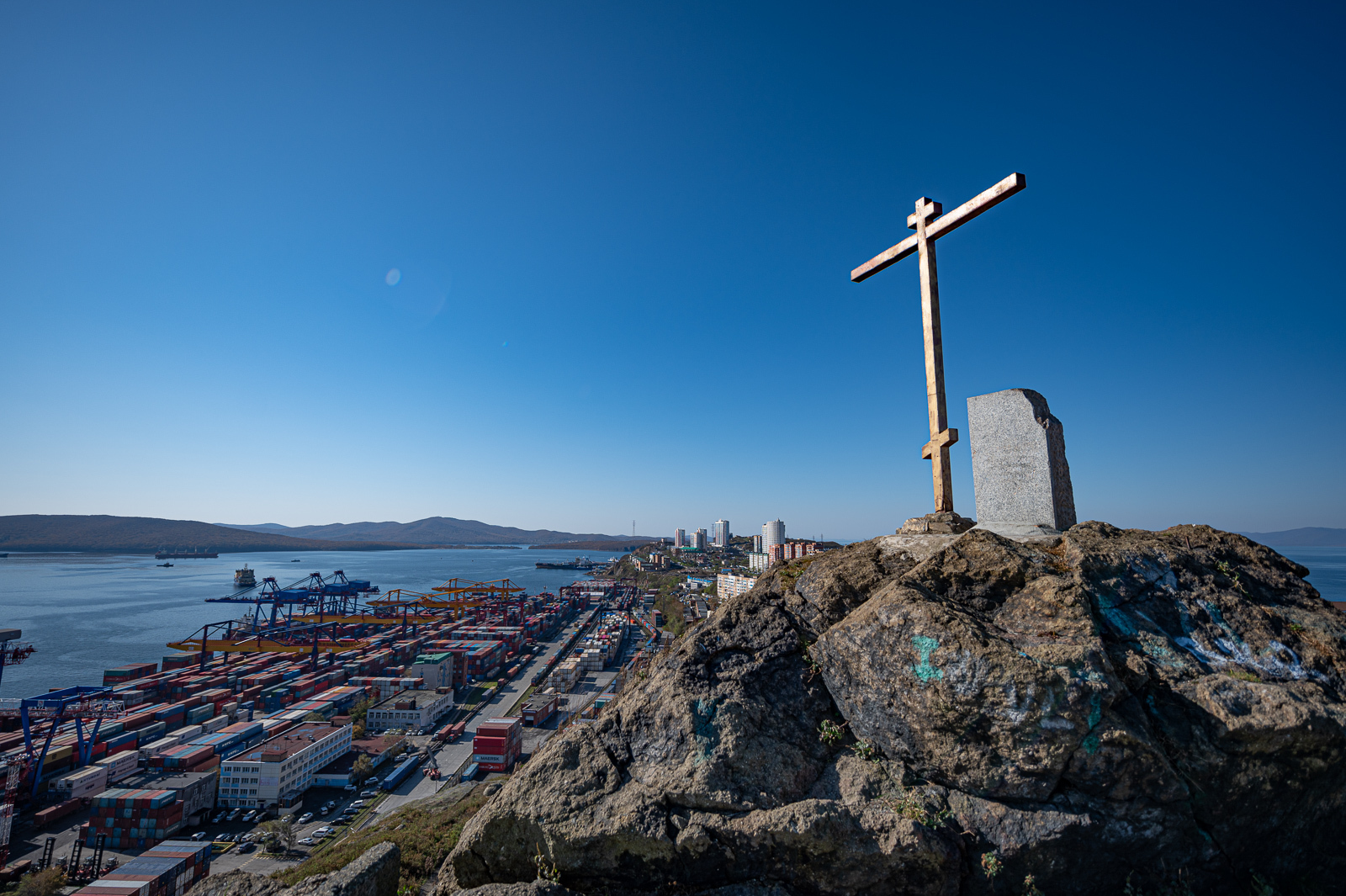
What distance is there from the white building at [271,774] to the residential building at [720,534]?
132757 millimetres

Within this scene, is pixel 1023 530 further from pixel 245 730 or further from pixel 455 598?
pixel 455 598

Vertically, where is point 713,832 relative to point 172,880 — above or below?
above

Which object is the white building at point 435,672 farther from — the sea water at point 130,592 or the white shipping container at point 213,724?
the sea water at point 130,592

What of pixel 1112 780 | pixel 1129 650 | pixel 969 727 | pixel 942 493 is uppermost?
pixel 942 493

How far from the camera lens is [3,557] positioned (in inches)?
5807

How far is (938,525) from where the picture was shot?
15.3 ft

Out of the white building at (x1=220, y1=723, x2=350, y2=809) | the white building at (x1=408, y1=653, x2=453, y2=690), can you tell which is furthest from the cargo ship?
the white building at (x1=220, y1=723, x2=350, y2=809)

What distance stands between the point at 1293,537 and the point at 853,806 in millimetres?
267491

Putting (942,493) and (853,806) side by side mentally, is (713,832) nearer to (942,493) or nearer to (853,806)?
(853,806)

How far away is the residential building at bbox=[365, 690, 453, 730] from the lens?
29.2 metres

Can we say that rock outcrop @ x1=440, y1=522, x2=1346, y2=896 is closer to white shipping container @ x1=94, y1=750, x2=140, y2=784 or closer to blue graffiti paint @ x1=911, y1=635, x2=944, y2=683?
blue graffiti paint @ x1=911, y1=635, x2=944, y2=683

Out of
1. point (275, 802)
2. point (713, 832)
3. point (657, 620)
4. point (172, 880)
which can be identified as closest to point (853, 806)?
point (713, 832)

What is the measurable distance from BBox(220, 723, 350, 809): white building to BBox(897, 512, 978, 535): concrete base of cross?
26093 millimetres

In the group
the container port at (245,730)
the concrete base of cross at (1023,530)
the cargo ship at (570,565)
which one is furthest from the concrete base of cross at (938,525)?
the cargo ship at (570,565)
